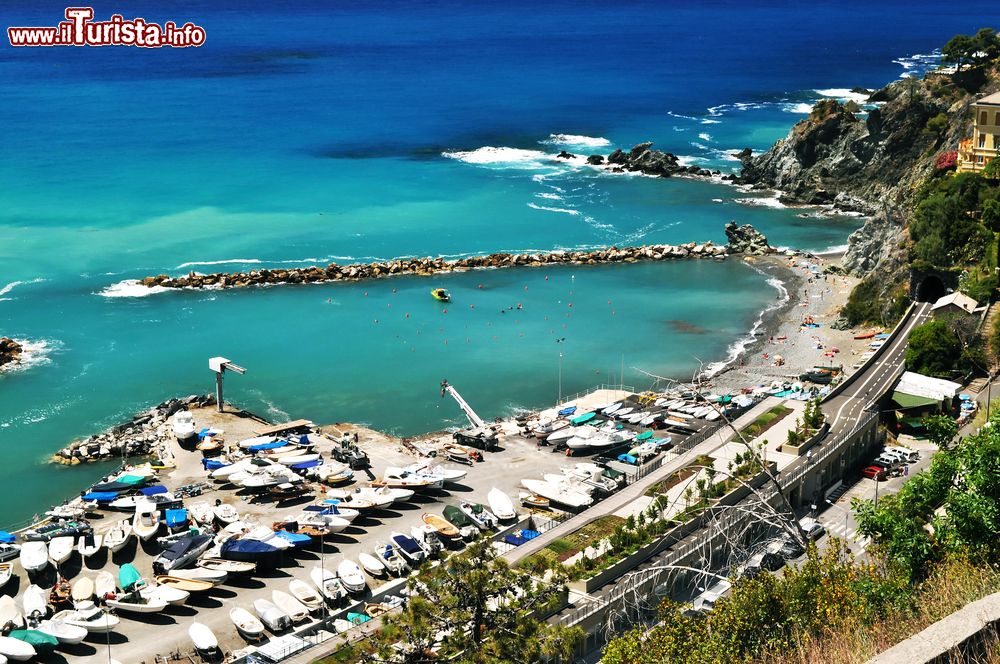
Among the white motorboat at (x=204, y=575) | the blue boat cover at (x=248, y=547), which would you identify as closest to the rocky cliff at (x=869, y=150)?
the blue boat cover at (x=248, y=547)

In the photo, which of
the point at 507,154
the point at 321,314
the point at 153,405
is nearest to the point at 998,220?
the point at 321,314

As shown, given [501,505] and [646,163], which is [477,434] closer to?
[501,505]

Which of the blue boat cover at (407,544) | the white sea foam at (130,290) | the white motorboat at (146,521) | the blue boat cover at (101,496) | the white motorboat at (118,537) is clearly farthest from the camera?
the white sea foam at (130,290)

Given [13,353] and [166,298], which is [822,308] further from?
[13,353]

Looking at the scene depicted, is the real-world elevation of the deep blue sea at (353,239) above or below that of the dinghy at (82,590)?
above

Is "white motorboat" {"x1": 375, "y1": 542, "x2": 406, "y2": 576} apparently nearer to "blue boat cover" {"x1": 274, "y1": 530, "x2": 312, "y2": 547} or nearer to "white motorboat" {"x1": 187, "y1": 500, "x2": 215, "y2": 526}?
"blue boat cover" {"x1": 274, "y1": 530, "x2": 312, "y2": 547}

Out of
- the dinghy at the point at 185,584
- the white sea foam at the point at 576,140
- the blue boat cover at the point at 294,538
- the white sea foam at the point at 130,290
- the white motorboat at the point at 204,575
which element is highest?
the white sea foam at the point at 576,140

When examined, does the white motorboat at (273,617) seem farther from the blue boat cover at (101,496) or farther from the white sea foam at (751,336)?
the white sea foam at (751,336)
